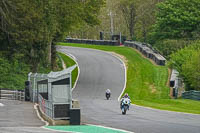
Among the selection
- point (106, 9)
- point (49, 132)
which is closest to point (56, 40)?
point (49, 132)

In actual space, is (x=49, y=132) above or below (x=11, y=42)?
below

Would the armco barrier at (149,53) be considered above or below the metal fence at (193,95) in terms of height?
above

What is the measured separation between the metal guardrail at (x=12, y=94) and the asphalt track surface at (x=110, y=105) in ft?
16.0

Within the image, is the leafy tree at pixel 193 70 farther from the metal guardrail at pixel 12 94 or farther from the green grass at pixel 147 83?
the metal guardrail at pixel 12 94

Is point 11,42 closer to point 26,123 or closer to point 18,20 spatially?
point 18,20

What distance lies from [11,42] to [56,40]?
10454 millimetres

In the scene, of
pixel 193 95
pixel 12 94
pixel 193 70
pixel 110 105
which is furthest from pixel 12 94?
pixel 193 70

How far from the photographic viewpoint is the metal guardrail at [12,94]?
39.3 metres

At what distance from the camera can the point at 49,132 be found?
62.3 feet

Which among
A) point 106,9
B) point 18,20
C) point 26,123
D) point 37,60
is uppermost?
point 106,9

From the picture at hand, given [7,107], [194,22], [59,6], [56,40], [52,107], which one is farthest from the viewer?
[194,22]

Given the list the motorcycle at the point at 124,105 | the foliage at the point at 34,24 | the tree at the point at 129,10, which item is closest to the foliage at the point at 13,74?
the foliage at the point at 34,24

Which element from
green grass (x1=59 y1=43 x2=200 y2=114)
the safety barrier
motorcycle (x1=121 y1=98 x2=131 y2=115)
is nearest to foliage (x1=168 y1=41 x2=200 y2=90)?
green grass (x1=59 y1=43 x2=200 y2=114)

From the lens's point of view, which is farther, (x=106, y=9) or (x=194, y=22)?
(x=106, y=9)
